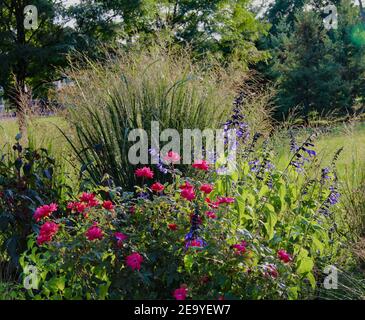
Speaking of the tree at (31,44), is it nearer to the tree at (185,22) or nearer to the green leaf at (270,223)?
the tree at (185,22)

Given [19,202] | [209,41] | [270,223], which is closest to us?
[270,223]

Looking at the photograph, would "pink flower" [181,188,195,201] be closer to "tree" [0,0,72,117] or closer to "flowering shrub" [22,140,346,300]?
"flowering shrub" [22,140,346,300]

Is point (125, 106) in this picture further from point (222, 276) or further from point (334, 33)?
point (334, 33)

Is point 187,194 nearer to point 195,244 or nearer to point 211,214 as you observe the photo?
point 211,214

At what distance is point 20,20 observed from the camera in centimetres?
1356

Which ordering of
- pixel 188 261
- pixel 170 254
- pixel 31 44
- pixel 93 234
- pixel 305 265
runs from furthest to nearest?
pixel 31 44 → pixel 305 265 → pixel 170 254 → pixel 188 261 → pixel 93 234

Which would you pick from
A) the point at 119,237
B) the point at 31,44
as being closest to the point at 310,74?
the point at 31,44

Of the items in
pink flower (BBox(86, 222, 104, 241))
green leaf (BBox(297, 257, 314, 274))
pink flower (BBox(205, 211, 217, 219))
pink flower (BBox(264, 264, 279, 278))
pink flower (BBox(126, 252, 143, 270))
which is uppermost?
pink flower (BBox(205, 211, 217, 219))

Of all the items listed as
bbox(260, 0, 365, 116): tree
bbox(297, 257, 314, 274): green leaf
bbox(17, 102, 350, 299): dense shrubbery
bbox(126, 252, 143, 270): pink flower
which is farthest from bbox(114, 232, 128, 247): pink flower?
bbox(260, 0, 365, 116): tree

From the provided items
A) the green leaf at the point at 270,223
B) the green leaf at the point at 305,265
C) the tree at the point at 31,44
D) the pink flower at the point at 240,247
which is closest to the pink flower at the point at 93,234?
the pink flower at the point at 240,247

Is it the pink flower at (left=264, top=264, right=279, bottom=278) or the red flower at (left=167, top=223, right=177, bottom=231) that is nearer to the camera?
the pink flower at (left=264, top=264, right=279, bottom=278)

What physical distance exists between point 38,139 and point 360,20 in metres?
15.5

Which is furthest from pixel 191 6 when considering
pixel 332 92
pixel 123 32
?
pixel 332 92

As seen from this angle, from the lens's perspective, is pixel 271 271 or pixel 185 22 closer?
pixel 271 271
